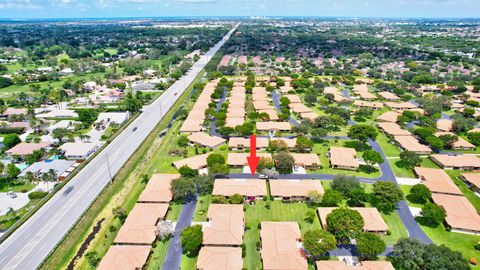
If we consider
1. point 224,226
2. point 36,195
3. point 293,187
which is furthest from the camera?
point 293,187

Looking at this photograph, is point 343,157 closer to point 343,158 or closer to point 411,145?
point 343,158

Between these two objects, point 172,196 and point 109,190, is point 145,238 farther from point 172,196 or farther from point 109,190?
point 109,190

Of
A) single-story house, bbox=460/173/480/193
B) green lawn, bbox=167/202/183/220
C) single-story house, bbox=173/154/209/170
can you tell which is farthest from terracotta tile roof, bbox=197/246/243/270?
single-story house, bbox=460/173/480/193

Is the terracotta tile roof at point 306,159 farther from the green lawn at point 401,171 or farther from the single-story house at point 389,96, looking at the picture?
the single-story house at point 389,96

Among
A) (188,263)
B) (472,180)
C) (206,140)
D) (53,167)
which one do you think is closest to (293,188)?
(188,263)

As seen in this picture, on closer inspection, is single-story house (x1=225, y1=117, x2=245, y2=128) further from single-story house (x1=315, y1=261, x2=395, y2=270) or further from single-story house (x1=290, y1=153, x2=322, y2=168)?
single-story house (x1=315, y1=261, x2=395, y2=270)

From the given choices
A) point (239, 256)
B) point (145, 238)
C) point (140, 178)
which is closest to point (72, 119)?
point (140, 178)
